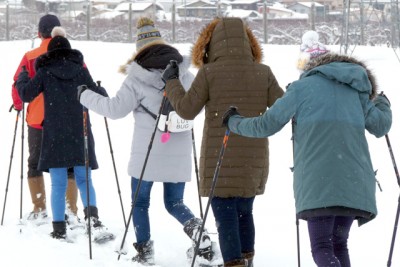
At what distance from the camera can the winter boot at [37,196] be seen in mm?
5863

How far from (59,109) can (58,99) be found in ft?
0.26

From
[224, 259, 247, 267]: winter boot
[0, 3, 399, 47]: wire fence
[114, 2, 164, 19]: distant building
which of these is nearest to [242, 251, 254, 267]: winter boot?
[224, 259, 247, 267]: winter boot

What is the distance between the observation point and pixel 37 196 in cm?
590

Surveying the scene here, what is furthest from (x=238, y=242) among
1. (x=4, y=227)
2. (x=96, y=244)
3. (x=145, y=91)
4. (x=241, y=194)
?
(x=4, y=227)

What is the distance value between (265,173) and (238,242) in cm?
44

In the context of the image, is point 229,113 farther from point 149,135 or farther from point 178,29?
point 178,29

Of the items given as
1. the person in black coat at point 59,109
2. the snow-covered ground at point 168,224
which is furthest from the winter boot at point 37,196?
the person in black coat at point 59,109

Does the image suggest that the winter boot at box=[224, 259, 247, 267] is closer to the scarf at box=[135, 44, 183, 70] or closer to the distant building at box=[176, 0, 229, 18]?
the scarf at box=[135, 44, 183, 70]

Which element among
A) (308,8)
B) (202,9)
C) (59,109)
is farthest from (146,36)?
(202,9)

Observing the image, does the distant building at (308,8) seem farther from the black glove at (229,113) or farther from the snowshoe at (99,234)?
the black glove at (229,113)

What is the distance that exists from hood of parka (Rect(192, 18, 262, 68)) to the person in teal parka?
2.26ft

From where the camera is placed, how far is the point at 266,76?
3896 millimetres

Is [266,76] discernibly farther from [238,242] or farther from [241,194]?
[238,242]

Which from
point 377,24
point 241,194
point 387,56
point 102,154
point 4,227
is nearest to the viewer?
point 241,194
